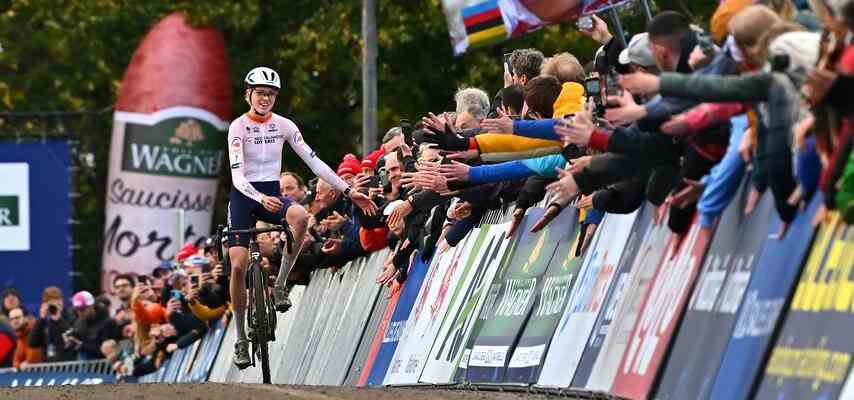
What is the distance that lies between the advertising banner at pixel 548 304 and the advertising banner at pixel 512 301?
9 centimetres

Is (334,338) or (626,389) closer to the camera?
(626,389)

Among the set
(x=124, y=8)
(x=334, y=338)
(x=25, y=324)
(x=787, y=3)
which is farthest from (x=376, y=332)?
(x=124, y=8)

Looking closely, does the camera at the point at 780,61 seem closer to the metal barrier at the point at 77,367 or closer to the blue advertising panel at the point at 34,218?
the metal barrier at the point at 77,367

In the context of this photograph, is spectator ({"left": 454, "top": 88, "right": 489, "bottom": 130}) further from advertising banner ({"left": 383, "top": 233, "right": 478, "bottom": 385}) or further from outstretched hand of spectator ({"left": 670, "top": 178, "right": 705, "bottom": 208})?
outstretched hand of spectator ({"left": 670, "top": 178, "right": 705, "bottom": 208})

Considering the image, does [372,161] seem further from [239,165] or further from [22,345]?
[22,345]

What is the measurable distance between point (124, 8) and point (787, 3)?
34994 mm

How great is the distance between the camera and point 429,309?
55.8 ft

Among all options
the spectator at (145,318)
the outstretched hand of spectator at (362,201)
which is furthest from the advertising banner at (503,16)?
the spectator at (145,318)

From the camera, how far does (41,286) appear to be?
38.6 m

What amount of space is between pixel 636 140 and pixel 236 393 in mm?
3528

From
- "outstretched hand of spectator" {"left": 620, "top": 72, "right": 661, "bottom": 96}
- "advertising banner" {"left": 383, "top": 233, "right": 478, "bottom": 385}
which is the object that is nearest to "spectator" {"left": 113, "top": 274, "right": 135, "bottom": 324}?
"advertising banner" {"left": 383, "top": 233, "right": 478, "bottom": 385}

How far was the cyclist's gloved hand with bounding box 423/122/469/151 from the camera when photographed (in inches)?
601

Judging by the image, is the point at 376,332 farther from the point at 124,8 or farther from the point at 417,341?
the point at 124,8

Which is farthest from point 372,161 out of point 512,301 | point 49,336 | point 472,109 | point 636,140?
point 49,336
